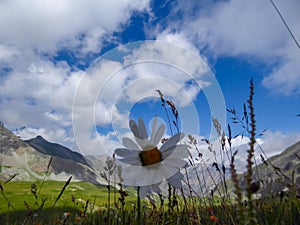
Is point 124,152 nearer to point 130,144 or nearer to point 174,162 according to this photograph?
point 130,144

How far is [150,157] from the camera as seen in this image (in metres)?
1.62

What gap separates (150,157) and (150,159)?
0.01m

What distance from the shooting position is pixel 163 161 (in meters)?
1.58

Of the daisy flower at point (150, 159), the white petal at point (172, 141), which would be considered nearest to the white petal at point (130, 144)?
the daisy flower at point (150, 159)

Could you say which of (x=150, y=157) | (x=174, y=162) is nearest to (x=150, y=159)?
(x=150, y=157)

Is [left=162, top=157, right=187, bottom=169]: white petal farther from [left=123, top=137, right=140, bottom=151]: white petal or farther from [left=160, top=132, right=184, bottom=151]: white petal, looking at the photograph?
[left=123, top=137, right=140, bottom=151]: white petal

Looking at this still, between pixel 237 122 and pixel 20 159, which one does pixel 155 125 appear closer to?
pixel 237 122

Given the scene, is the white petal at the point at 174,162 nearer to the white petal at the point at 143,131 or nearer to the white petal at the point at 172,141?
the white petal at the point at 172,141

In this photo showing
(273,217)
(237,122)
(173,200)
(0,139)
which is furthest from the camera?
(0,139)

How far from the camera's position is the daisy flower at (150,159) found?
5.02 ft

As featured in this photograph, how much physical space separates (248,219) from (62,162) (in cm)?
18195

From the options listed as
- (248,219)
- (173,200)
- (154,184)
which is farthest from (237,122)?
(248,219)

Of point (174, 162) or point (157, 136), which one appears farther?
point (157, 136)

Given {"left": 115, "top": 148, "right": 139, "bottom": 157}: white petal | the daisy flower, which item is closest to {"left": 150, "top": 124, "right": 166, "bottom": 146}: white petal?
the daisy flower
